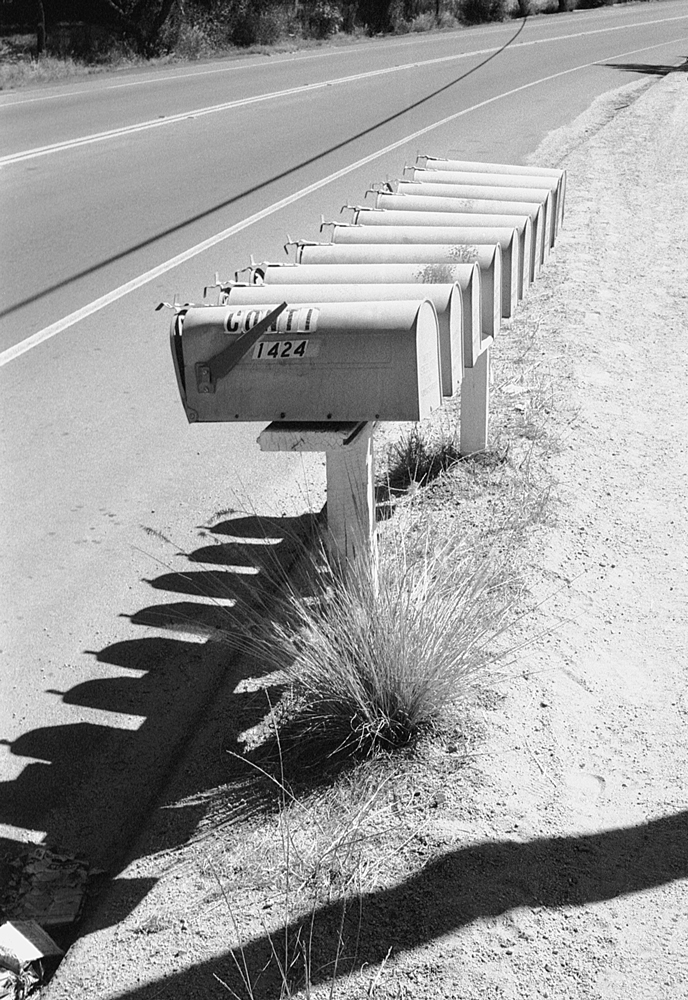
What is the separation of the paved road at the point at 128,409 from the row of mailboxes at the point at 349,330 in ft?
3.67

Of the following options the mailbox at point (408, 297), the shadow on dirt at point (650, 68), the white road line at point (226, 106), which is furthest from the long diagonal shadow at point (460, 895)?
the shadow on dirt at point (650, 68)

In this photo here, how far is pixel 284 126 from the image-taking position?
1639cm

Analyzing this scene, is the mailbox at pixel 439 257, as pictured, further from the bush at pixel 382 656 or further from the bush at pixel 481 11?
the bush at pixel 481 11

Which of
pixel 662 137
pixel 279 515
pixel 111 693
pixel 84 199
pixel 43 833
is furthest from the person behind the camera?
pixel 662 137

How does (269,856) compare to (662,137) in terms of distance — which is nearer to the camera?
(269,856)

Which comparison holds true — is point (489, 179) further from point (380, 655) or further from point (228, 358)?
point (380, 655)

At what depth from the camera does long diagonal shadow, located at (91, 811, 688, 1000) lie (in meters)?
2.83

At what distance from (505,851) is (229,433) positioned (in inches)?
140

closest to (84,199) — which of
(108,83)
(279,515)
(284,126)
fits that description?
(284,126)

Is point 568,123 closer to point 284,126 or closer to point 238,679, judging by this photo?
point 284,126

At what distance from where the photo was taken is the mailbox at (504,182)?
206 inches

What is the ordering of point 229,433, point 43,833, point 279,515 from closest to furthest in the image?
point 43,833 < point 279,515 < point 229,433

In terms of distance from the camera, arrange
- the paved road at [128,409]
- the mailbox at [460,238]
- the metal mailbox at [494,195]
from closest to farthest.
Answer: the paved road at [128,409] → the mailbox at [460,238] → the metal mailbox at [494,195]

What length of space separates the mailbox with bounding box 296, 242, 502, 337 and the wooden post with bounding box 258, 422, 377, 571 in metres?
0.73
